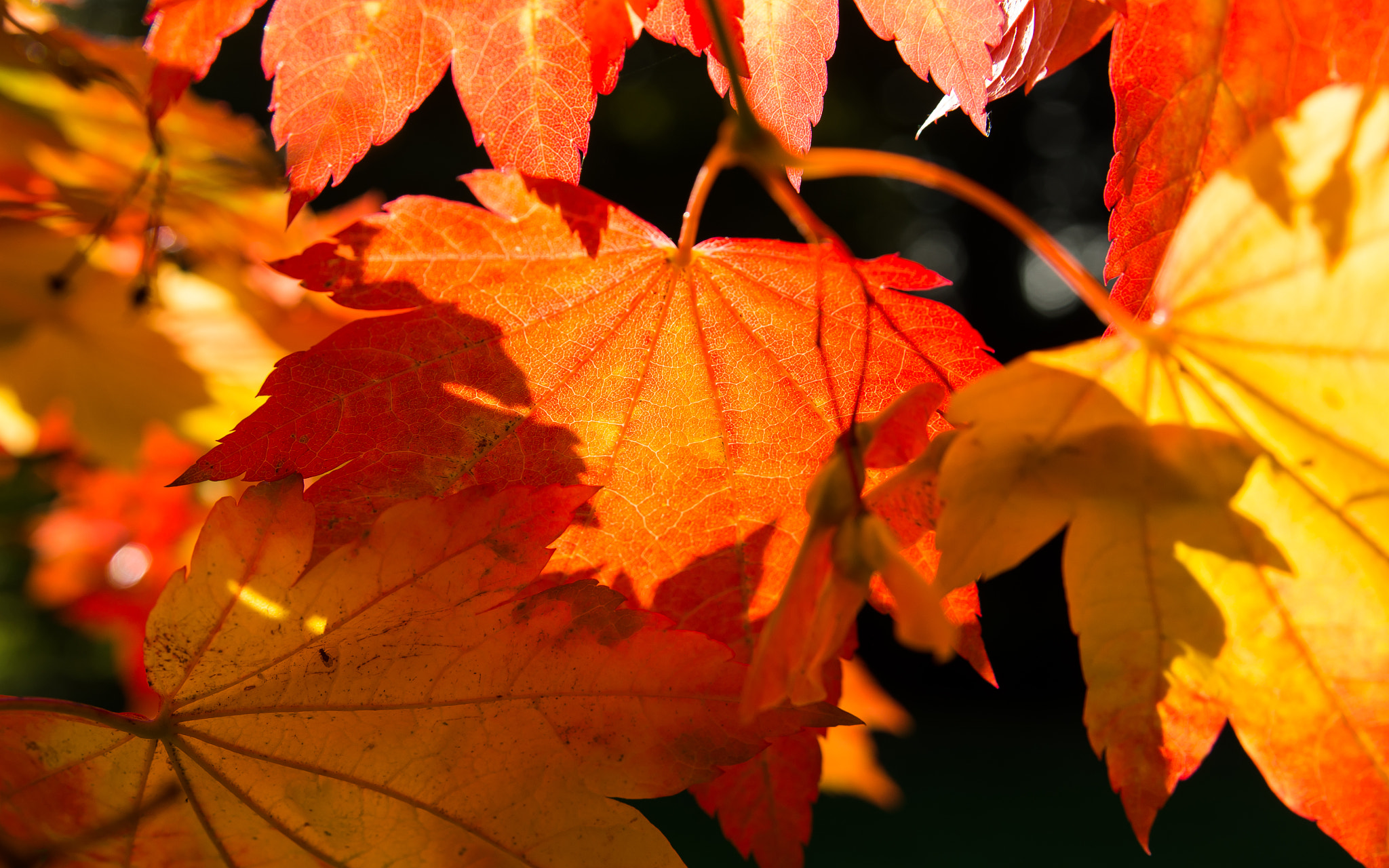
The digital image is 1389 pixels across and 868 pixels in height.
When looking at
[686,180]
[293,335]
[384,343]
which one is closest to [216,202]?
[293,335]

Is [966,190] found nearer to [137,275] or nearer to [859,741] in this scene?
[137,275]

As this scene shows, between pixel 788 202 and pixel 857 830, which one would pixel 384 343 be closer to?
pixel 788 202

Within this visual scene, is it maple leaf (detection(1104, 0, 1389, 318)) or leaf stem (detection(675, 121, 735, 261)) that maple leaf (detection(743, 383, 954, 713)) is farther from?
maple leaf (detection(1104, 0, 1389, 318))

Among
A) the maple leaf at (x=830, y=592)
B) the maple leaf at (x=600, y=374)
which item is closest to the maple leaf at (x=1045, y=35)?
the maple leaf at (x=600, y=374)

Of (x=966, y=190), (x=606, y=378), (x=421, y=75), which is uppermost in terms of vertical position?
(x=966, y=190)

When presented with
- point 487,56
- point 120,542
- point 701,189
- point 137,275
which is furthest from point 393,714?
point 120,542

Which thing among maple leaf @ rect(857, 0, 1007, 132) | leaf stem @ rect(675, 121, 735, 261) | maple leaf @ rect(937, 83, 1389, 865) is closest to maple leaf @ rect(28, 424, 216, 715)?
leaf stem @ rect(675, 121, 735, 261)
